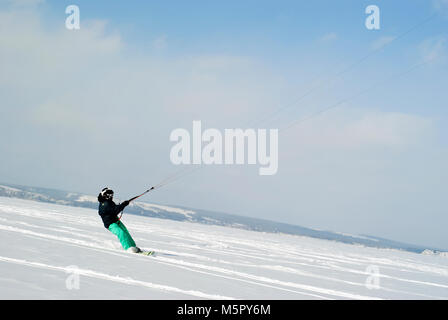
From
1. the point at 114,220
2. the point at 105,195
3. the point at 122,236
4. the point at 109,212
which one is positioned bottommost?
the point at 122,236

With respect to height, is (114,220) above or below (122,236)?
above

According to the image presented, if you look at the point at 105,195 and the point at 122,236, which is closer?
the point at 122,236

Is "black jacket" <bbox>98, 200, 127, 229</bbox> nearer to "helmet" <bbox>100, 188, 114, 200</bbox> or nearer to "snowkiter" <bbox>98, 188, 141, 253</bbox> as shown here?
"snowkiter" <bbox>98, 188, 141, 253</bbox>

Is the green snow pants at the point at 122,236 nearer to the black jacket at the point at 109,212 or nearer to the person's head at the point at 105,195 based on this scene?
the black jacket at the point at 109,212

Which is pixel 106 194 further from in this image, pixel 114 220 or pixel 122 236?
pixel 122 236

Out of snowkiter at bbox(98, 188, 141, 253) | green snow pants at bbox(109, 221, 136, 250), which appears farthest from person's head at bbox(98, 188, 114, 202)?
green snow pants at bbox(109, 221, 136, 250)

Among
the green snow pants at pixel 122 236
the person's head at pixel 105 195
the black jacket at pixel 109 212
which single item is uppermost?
the person's head at pixel 105 195

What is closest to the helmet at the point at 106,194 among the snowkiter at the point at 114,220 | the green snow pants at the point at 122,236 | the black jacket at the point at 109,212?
the snowkiter at the point at 114,220

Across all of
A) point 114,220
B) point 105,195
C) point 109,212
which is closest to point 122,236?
point 114,220

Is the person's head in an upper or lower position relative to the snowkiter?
upper
